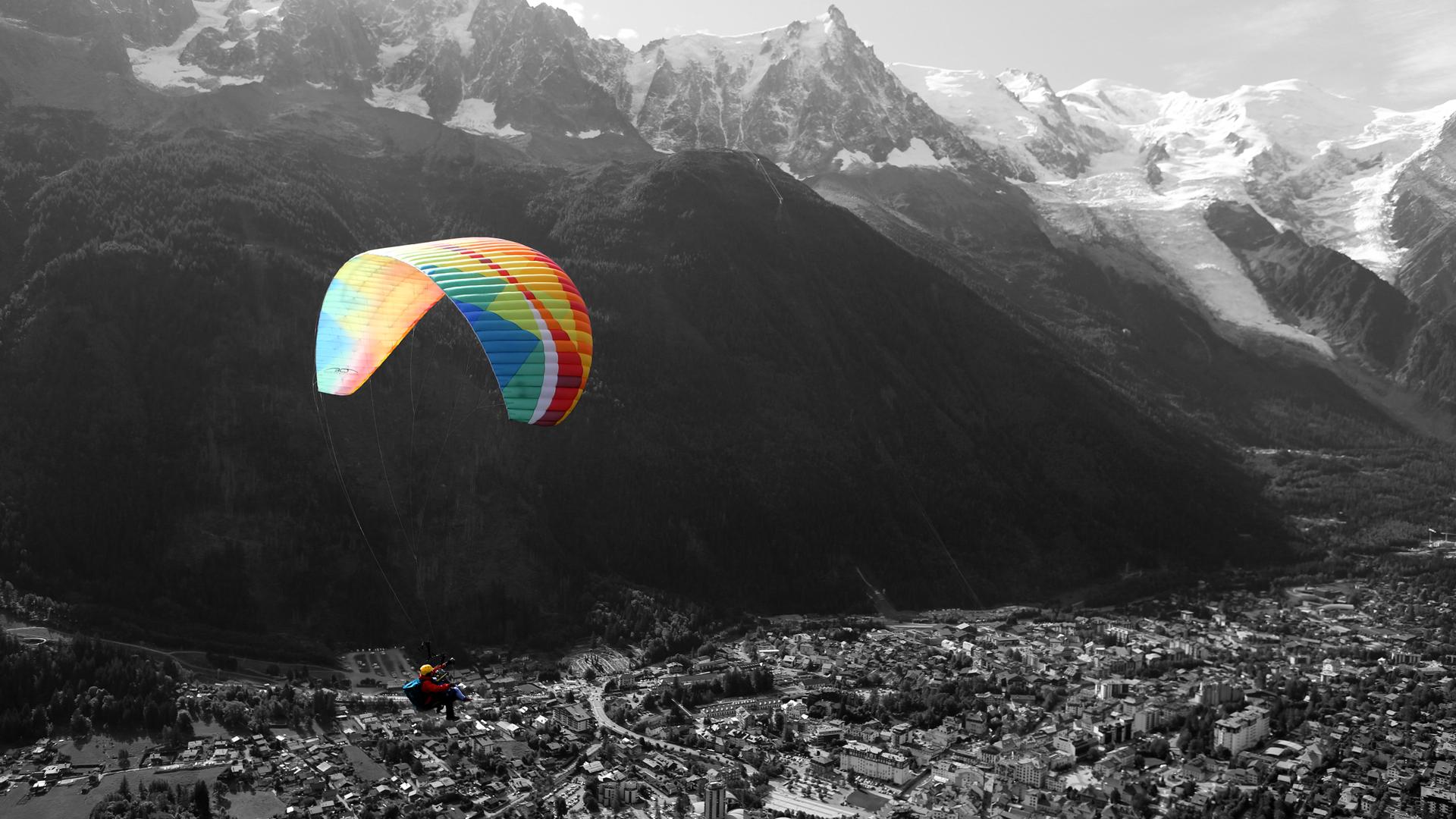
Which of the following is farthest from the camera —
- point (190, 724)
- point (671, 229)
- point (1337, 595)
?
point (671, 229)

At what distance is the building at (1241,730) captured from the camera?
2024 inches

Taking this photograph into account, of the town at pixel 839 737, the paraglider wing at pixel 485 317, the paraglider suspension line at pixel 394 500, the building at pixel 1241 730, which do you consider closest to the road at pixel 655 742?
the town at pixel 839 737

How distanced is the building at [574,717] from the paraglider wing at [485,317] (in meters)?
23.6

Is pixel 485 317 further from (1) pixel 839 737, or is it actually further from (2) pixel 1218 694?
(2) pixel 1218 694

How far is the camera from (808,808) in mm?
44594

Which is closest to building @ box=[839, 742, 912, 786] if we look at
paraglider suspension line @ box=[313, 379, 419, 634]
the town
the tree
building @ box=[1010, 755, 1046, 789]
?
the town

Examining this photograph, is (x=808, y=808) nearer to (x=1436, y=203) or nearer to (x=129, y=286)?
(x=129, y=286)

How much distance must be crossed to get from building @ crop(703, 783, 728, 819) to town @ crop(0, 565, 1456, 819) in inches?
4.4

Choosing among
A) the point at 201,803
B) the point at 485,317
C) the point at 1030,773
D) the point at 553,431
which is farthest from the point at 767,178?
the point at 485,317

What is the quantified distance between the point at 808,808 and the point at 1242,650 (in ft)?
108

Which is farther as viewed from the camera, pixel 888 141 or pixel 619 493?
pixel 888 141

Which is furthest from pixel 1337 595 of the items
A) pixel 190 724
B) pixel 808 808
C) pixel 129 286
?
pixel 129 286

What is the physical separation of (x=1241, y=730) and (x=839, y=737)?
15.1 m

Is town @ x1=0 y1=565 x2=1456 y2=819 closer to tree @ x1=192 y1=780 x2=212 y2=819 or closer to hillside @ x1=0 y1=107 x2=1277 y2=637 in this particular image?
tree @ x1=192 y1=780 x2=212 y2=819
